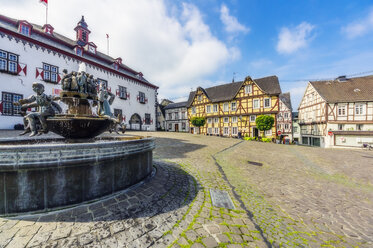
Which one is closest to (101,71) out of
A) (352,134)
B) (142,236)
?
(142,236)

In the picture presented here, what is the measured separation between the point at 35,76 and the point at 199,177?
18.8 m

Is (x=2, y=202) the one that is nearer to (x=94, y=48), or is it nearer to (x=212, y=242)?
(x=212, y=242)

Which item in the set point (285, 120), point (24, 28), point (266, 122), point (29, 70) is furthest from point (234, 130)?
point (24, 28)

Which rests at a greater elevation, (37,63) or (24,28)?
(24,28)

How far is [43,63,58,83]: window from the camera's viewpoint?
14.5 meters

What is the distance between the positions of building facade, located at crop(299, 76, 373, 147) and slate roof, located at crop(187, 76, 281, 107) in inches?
324

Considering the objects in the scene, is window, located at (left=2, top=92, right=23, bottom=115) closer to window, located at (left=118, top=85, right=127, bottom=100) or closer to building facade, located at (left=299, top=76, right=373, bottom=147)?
window, located at (left=118, top=85, right=127, bottom=100)

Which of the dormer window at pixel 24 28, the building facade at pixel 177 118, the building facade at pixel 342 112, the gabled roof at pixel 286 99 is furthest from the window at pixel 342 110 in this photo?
the dormer window at pixel 24 28

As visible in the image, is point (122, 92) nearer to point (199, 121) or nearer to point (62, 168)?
point (199, 121)

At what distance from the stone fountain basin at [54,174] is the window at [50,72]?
57.0 feet

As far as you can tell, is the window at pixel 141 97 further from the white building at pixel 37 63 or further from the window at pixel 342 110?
the window at pixel 342 110

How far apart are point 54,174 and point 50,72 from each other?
18.4 metres

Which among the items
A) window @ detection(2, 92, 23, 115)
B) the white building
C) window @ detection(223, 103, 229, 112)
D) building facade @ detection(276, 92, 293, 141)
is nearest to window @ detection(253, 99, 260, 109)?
window @ detection(223, 103, 229, 112)

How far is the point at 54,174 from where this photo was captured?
227 cm
